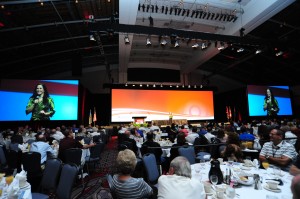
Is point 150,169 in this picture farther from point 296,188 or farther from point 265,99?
point 265,99

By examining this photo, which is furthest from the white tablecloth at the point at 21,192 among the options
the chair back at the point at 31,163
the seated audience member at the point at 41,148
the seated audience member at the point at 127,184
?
the seated audience member at the point at 41,148

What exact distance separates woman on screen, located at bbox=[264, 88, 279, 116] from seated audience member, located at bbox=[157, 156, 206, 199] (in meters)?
18.2

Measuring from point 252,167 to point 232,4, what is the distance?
7814mm

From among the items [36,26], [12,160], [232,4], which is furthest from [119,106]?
[12,160]

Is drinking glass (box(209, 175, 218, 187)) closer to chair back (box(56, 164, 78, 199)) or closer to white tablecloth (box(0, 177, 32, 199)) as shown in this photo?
chair back (box(56, 164, 78, 199))

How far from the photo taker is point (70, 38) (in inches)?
432

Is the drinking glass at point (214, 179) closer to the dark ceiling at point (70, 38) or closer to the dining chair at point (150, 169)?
the dining chair at point (150, 169)

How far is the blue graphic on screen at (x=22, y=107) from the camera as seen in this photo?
1234 centimetres

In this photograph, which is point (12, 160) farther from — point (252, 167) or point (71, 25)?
point (71, 25)

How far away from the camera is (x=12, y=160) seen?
4.82 metres

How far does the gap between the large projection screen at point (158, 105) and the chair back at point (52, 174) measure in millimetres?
13907

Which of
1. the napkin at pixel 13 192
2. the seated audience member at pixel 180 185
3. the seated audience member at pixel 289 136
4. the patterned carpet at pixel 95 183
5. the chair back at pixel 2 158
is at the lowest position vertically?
the patterned carpet at pixel 95 183

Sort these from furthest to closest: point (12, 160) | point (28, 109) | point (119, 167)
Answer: point (28, 109)
point (12, 160)
point (119, 167)

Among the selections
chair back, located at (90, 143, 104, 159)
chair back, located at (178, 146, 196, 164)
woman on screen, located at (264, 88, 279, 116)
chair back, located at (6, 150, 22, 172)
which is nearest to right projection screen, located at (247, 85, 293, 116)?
woman on screen, located at (264, 88, 279, 116)
